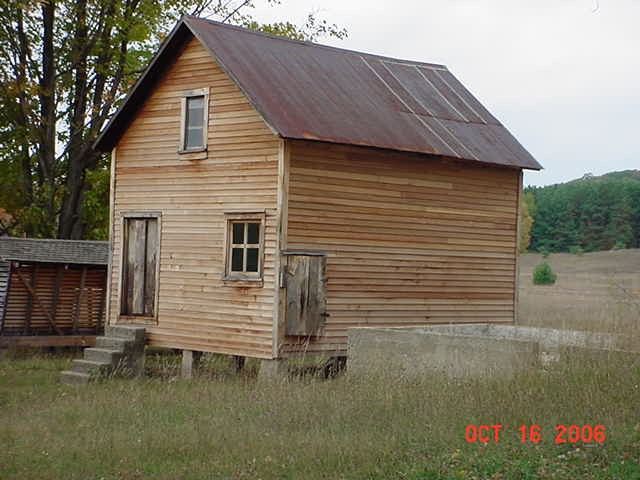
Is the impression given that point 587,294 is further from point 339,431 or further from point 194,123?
point 339,431

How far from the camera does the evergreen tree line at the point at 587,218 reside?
317 feet

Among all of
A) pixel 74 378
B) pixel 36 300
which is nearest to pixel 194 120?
pixel 74 378

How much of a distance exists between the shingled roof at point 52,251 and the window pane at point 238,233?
20.5 ft

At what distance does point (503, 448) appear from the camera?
10.4 meters

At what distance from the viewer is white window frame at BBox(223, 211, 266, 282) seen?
18250 mm

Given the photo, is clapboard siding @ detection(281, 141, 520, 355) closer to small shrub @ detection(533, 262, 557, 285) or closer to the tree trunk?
the tree trunk

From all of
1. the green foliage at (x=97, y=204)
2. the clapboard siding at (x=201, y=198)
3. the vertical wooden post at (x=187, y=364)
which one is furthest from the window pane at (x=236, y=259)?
the green foliage at (x=97, y=204)

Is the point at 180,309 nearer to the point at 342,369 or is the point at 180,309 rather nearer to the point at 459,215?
the point at 342,369

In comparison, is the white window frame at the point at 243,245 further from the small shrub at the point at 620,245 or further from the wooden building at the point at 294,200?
the small shrub at the point at 620,245

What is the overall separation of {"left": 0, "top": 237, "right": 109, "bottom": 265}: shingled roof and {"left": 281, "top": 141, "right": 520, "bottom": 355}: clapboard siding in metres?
7.72

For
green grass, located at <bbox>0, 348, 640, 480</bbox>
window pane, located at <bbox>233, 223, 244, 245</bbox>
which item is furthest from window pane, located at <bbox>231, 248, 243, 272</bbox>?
green grass, located at <bbox>0, 348, 640, 480</bbox>

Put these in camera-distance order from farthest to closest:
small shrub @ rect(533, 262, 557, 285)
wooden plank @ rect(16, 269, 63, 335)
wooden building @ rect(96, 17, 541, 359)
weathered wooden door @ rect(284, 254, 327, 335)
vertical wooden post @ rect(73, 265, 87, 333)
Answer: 1. small shrub @ rect(533, 262, 557, 285)
2. vertical wooden post @ rect(73, 265, 87, 333)
3. wooden plank @ rect(16, 269, 63, 335)
4. wooden building @ rect(96, 17, 541, 359)
5. weathered wooden door @ rect(284, 254, 327, 335)

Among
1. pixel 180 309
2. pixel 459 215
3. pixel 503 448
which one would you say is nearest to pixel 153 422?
pixel 503 448

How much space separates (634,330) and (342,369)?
681 cm
